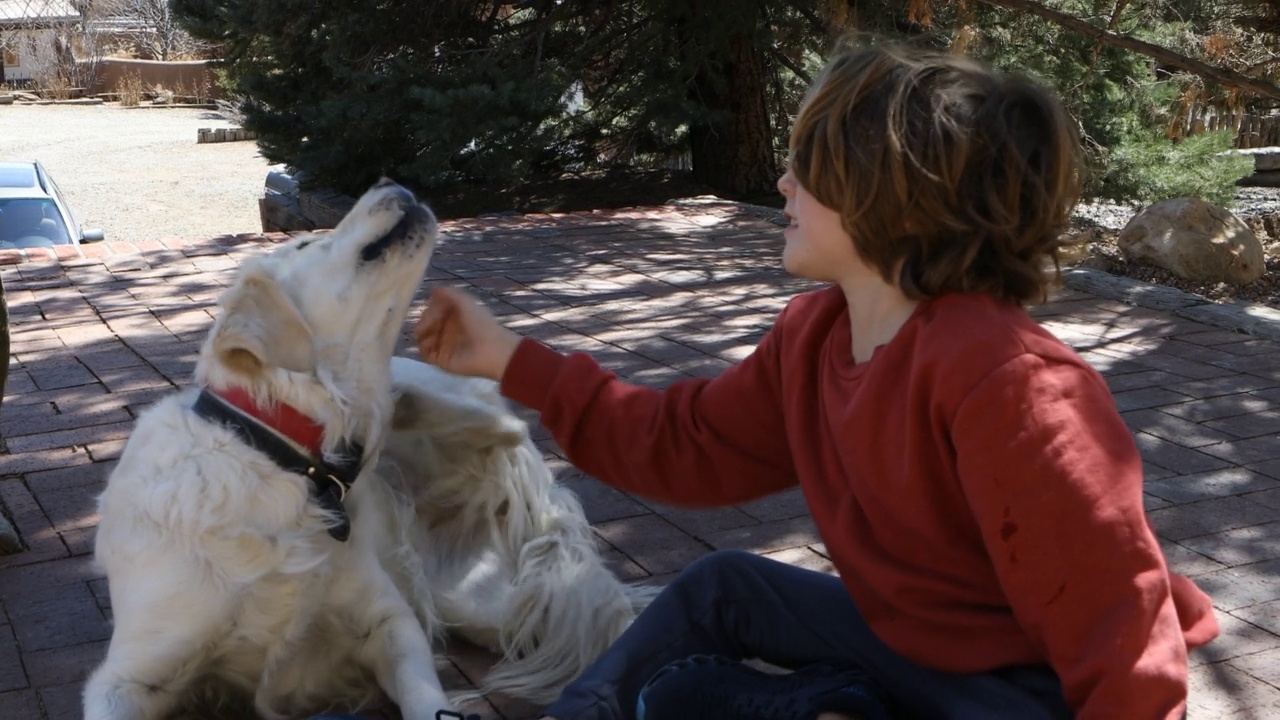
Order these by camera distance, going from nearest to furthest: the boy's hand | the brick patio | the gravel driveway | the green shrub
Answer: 1. the boy's hand
2. the brick patio
3. the green shrub
4. the gravel driveway

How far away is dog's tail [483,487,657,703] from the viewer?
2682mm

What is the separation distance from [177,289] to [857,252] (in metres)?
5.06

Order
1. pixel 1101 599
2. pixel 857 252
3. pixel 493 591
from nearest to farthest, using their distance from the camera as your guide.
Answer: pixel 1101 599 → pixel 857 252 → pixel 493 591

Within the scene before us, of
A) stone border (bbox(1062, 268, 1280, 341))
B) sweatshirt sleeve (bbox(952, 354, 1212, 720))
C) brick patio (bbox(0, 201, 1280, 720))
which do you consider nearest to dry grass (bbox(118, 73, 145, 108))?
brick patio (bbox(0, 201, 1280, 720))

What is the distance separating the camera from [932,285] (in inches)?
77.0

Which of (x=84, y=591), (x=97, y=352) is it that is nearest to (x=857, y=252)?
(x=84, y=591)

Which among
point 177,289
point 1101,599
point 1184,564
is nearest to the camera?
point 1101,599

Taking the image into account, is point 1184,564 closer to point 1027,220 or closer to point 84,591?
point 1027,220

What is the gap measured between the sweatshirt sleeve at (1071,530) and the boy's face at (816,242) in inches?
15.4

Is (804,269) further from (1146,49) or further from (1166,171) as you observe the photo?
(1166,171)

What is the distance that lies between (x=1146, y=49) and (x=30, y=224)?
6578mm

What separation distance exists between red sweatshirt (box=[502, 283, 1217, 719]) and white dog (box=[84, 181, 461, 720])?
836mm

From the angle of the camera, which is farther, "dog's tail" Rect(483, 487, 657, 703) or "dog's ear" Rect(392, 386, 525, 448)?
"dog's ear" Rect(392, 386, 525, 448)

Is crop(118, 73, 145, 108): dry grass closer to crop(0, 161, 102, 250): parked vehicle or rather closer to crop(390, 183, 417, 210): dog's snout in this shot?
crop(0, 161, 102, 250): parked vehicle
